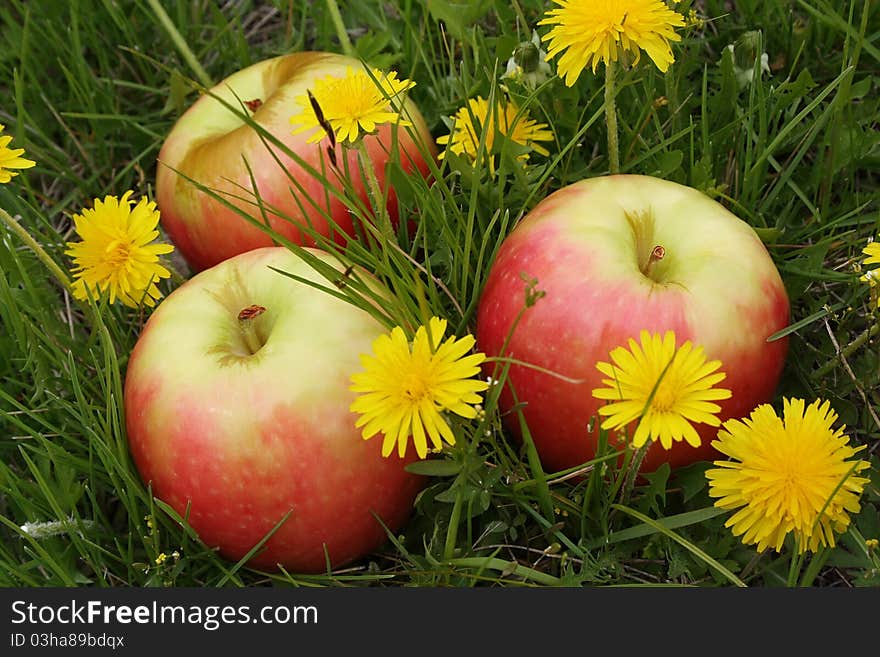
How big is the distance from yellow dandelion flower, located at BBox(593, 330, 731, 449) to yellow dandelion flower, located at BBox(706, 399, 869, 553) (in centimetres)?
9

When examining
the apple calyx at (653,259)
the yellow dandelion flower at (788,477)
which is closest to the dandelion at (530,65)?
the apple calyx at (653,259)

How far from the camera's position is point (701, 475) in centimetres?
140

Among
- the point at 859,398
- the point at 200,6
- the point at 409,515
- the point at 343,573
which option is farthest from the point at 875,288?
the point at 200,6

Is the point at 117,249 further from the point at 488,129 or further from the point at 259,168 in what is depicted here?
the point at 488,129

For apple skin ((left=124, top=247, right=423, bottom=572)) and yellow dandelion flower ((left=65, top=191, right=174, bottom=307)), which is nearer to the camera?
apple skin ((left=124, top=247, right=423, bottom=572))

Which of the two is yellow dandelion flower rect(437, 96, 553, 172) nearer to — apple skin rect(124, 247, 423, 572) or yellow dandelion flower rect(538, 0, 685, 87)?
yellow dandelion flower rect(538, 0, 685, 87)

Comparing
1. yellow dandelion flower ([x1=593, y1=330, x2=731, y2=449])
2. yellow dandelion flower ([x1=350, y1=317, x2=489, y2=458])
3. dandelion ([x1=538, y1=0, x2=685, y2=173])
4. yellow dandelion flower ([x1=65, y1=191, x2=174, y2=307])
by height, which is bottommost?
yellow dandelion flower ([x1=593, y1=330, x2=731, y2=449])

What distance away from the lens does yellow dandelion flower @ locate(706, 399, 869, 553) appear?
1.16m

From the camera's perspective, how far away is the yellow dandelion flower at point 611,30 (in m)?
1.31

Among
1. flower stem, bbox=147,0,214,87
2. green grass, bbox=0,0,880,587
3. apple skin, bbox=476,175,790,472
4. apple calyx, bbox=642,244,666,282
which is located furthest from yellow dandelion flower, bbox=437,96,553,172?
flower stem, bbox=147,0,214,87

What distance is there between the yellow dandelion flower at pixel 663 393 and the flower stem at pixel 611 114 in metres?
0.42

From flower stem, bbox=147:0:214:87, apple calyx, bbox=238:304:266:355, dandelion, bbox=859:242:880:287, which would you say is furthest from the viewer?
flower stem, bbox=147:0:214:87

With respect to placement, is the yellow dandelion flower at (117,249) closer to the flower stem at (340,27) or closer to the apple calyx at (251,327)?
the apple calyx at (251,327)

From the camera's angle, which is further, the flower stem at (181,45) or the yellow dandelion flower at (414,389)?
the flower stem at (181,45)
